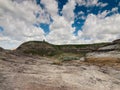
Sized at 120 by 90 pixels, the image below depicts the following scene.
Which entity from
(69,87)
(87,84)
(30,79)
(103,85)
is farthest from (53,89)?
(103,85)

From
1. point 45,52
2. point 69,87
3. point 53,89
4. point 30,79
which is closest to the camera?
point 53,89

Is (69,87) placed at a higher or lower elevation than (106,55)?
lower

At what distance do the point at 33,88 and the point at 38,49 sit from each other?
5998 inches

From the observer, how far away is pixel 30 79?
1761cm

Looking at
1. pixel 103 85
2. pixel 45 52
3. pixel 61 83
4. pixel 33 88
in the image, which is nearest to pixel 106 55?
pixel 103 85

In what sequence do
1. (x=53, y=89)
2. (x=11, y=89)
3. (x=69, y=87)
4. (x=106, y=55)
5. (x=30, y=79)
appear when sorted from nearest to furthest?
(x=11, y=89) → (x=53, y=89) → (x=69, y=87) → (x=30, y=79) → (x=106, y=55)

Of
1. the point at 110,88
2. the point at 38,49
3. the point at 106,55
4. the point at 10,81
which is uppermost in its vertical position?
the point at 38,49

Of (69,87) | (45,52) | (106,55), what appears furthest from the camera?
(45,52)

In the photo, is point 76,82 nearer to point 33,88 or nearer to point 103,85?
point 103,85

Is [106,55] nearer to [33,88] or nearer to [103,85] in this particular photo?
[103,85]

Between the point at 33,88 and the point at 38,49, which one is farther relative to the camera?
the point at 38,49

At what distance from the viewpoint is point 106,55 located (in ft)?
156

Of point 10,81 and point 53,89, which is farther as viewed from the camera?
point 10,81

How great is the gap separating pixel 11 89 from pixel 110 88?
1157cm
